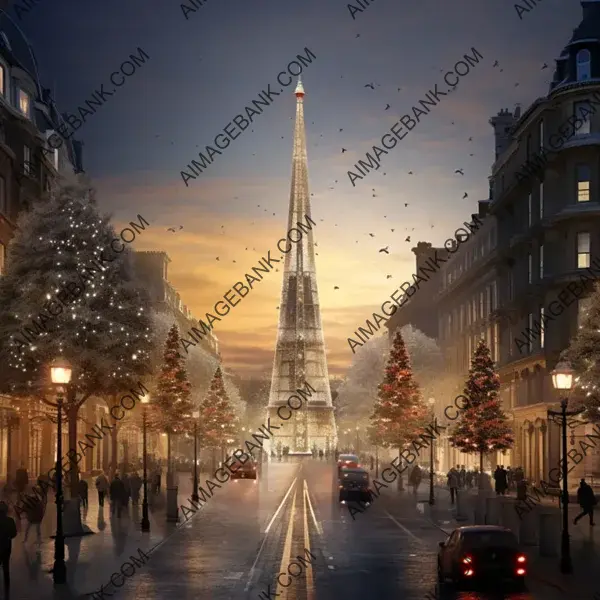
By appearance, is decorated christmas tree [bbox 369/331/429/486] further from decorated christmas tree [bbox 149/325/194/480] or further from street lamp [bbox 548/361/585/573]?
street lamp [bbox 548/361/585/573]

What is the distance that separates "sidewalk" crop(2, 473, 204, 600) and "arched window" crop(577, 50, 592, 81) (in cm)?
3264

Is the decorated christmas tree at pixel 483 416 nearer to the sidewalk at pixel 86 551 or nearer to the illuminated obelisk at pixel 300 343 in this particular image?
the sidewalk at pixel 86 551

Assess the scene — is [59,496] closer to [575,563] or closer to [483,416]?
[575,563]

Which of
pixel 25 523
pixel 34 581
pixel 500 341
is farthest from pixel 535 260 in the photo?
pixel 34 581

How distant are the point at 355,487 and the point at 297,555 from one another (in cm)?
2519

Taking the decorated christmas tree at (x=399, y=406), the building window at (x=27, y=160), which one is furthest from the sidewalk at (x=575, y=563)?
the decorated christmas tree at (x=399, y=406)

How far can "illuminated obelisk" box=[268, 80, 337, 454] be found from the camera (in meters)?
148

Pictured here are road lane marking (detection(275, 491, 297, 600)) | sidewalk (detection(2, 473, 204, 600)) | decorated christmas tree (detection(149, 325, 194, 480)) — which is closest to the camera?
road lane marking (detection(275, 491, 297, 600))

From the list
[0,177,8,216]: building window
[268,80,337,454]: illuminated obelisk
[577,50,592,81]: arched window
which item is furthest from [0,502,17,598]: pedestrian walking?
[268,80,337,454]: illuminated obelisk

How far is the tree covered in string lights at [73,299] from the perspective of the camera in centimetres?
5269

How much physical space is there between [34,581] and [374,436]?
76971 millimetres

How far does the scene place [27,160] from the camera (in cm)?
7312

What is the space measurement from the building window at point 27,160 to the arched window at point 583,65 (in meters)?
31.8

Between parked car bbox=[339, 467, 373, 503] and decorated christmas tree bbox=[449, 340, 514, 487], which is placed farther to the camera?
decorated christmas tree bbox=[449, 340, 514, 487]
